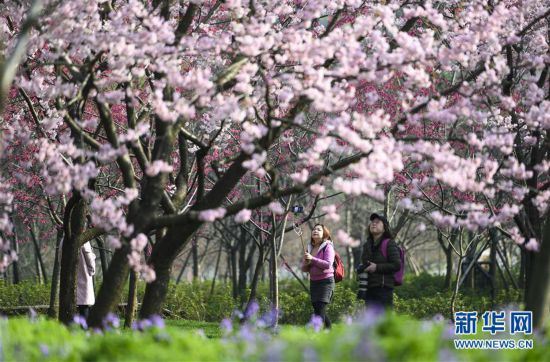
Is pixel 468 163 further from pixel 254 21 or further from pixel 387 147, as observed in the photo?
pixel 254 21

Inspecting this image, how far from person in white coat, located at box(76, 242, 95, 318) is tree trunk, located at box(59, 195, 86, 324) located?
3.66 ft

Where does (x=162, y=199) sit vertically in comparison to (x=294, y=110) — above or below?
below

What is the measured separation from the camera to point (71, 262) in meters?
11.2

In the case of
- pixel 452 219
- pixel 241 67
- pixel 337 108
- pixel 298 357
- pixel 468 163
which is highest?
pixel 241 67

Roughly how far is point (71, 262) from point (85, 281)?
55.7 inches

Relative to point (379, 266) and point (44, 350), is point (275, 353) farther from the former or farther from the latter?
point (379, 266)

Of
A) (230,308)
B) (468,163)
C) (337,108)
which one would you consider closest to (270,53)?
(337,108)

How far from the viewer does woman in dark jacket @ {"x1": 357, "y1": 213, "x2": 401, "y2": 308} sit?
10.1 m

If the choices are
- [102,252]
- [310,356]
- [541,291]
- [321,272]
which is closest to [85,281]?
[321,272]

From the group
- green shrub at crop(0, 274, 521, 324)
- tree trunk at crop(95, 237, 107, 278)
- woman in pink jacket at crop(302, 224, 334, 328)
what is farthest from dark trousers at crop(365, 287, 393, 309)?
tree trunk at crop(95, 237, 107, 278)

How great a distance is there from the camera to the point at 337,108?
8.02 metres

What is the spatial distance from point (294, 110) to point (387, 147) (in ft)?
5.48

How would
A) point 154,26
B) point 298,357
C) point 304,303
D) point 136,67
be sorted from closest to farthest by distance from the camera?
point 298,357
point 154,26
point 136,67
point 304,303

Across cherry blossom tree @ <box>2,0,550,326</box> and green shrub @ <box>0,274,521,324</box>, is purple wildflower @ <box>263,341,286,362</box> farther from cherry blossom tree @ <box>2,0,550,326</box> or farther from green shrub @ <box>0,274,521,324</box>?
green shrub @ <box>0,274,521,324</box>
